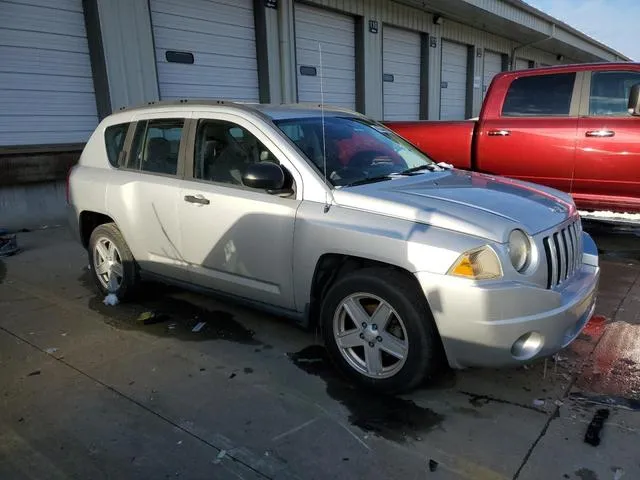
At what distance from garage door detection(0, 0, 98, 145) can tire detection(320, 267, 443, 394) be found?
23.3 feet

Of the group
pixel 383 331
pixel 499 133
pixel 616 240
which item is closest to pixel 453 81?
pixel 616 240

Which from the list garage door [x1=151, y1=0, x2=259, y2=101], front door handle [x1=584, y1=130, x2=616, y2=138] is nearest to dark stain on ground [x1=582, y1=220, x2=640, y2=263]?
front door handle [x1=584, y1=130, x2=616, y2=138]

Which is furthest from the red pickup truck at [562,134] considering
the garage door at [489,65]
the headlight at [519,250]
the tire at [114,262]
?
the garage door at [489,65]

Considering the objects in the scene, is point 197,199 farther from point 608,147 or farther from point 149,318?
point 608,147

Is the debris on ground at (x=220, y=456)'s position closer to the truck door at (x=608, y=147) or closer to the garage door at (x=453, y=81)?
the truck door at (x=608, y=147)

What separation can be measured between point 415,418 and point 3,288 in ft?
15.1

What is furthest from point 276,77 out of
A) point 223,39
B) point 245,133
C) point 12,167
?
point 245,133

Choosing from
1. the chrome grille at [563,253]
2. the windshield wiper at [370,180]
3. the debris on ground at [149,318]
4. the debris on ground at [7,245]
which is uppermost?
the windshield wiper at [370,180]

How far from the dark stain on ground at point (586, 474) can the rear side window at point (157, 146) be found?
129 inches

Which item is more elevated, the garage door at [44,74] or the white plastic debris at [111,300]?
the garage door at [44,74]

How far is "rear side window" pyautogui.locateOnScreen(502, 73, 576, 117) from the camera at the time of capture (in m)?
6.02

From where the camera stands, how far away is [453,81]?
18.6 meters

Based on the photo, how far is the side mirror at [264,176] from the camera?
322 cm

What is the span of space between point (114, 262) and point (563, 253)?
146 inches
